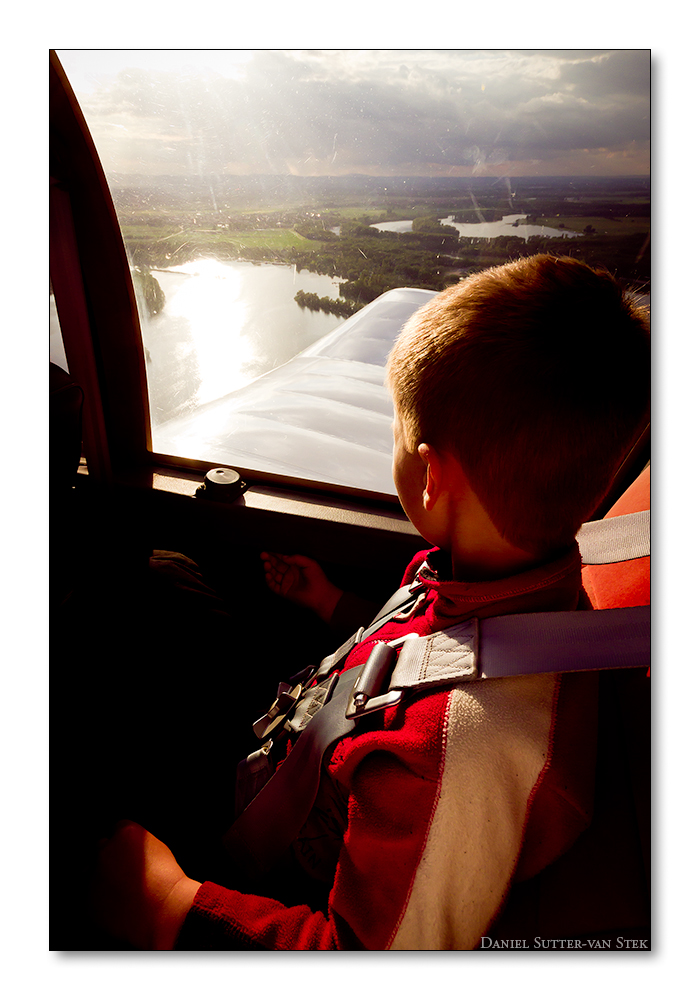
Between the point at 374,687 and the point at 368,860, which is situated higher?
the point at 374,687

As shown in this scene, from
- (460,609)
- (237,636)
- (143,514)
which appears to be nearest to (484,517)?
(460,609)

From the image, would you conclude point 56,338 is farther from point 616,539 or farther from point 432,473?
point 616,539

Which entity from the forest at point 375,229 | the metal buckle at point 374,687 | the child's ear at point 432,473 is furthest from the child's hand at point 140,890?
the forest at point 375,229

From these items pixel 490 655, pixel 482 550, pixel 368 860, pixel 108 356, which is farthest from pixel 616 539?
pixel 108 356

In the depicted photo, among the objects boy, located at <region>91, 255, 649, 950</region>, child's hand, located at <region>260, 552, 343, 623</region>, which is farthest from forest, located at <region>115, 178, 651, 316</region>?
child's hand, located at <region>260, 552, 343, 623</region>

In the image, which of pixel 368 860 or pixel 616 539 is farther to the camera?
pixel 616 539
